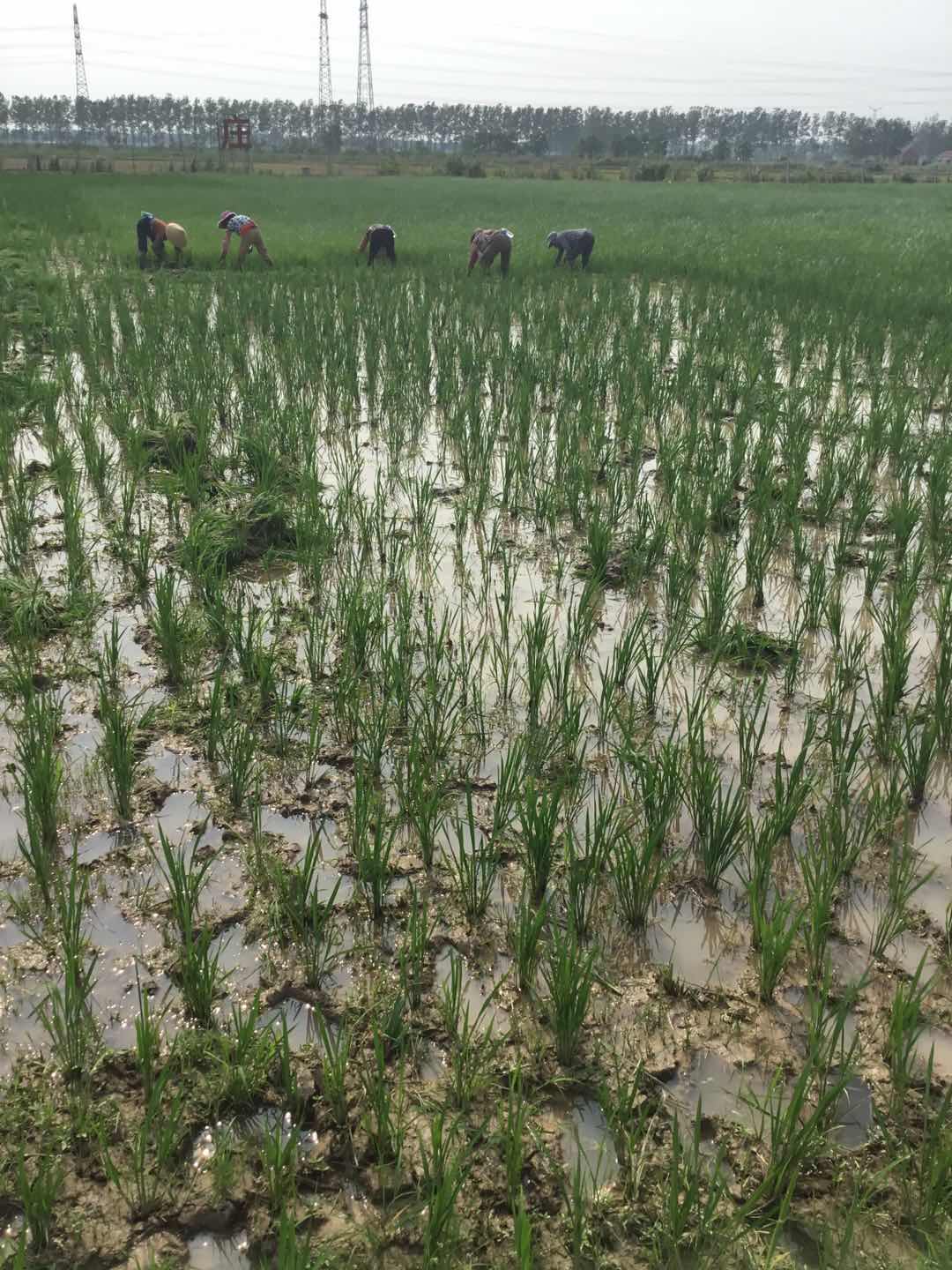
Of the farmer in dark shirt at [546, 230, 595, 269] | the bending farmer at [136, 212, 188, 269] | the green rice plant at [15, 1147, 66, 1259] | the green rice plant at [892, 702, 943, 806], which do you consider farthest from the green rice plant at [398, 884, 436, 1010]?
the farmer in dark shirt at [546, 230, 595, 269]

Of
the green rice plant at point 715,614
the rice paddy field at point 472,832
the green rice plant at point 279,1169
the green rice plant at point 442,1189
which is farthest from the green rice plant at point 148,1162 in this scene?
the green rice plant at point 715,614

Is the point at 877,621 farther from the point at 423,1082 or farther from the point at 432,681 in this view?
the point at 423,1082

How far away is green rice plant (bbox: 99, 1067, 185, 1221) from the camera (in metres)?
1.35

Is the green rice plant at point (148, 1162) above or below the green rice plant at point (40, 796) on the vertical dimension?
below

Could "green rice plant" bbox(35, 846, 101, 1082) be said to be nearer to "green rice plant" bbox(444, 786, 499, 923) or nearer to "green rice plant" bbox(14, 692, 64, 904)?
"green rice plant" bbox(14, 692, 64, 904)

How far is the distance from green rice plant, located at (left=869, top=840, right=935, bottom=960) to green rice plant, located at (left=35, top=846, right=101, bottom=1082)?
152 centimetres

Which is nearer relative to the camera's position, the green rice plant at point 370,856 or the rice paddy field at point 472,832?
the rice paddy field at point 472,832

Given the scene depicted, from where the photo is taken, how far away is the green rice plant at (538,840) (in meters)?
1.95

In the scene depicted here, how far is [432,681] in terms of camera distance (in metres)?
2.55

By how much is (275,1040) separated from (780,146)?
136m

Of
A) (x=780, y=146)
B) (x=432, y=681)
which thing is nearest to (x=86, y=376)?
(x=432, y=681)

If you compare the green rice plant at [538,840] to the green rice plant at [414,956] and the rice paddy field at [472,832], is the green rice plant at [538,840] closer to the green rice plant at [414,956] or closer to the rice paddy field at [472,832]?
the rice paddy field at [472,832]

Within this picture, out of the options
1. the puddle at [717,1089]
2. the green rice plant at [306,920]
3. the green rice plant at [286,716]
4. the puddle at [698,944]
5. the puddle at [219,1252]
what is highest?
the green rice plant at [286,716]

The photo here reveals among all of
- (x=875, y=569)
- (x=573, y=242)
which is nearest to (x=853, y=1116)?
(x=875, y=569)
